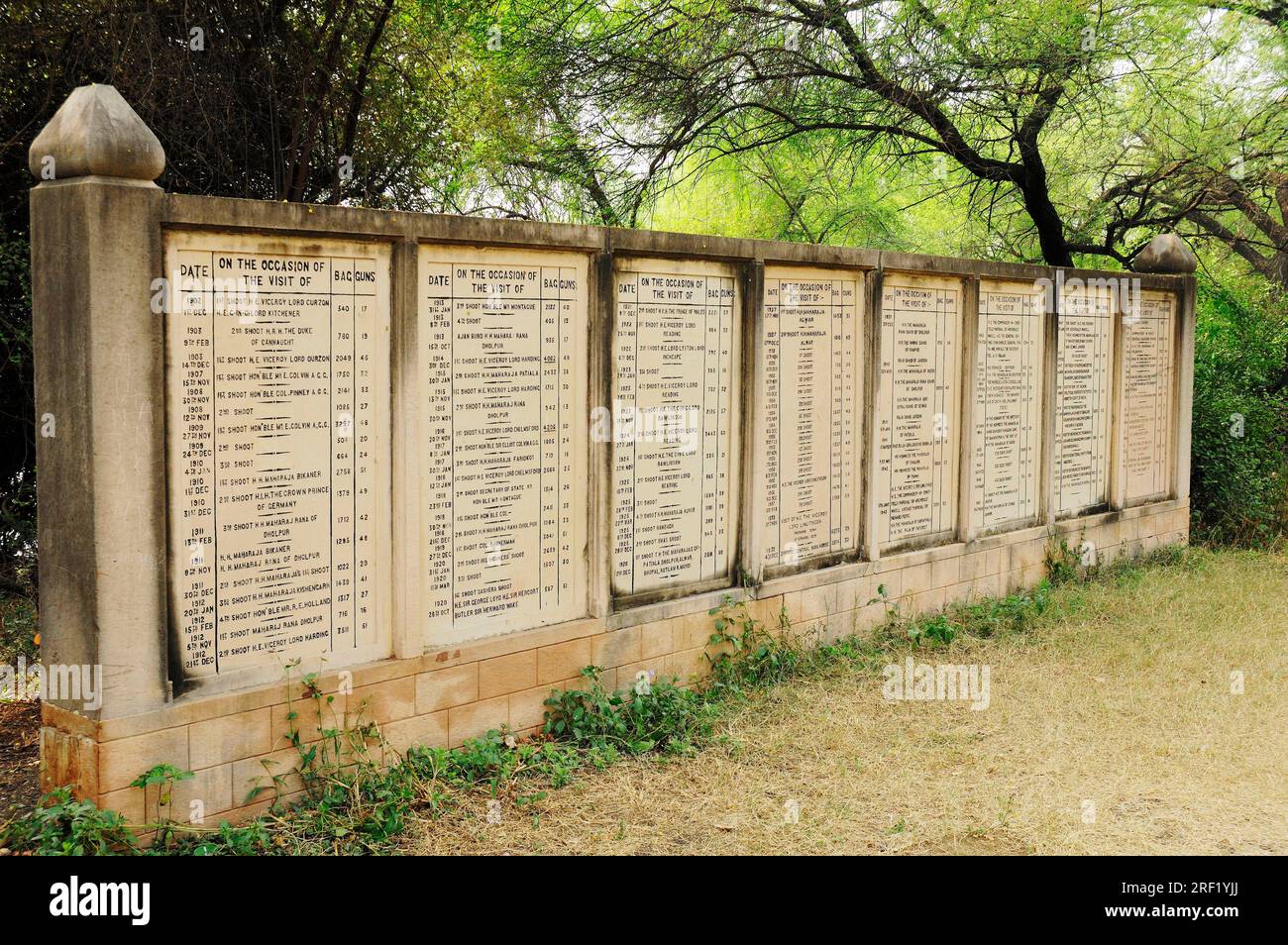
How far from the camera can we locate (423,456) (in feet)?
16.1

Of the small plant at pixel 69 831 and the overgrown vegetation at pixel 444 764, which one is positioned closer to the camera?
the small plant at pixel 69 831

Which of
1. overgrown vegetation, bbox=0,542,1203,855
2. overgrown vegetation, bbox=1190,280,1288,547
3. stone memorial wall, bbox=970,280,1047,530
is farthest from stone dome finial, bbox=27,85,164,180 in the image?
overgrown vegetation, bbox=1190,280,1288,547

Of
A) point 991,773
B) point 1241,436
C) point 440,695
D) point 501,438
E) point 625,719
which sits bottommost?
point 991,773

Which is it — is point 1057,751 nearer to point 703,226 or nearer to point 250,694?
point 250,694

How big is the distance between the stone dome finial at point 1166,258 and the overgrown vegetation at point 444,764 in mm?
5328

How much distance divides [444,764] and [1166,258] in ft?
27.3

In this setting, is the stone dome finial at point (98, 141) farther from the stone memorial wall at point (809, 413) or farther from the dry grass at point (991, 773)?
the stone memorial wall at point (809, 413)

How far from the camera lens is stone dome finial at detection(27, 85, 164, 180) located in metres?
3.90

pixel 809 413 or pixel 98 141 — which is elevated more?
pixel 98 141

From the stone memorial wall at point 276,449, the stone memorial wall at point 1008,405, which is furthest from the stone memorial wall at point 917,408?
the stone memorial wall at point 276,449

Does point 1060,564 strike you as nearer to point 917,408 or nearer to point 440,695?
point 917,408

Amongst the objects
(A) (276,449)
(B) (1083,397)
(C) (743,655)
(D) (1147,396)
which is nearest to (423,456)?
(A) (276,449)

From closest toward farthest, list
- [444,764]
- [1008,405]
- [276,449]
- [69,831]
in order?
1. [69,831]
2. [276,449]
3. [444,764]
4. [1008,405]

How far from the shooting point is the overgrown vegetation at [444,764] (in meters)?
4.03
